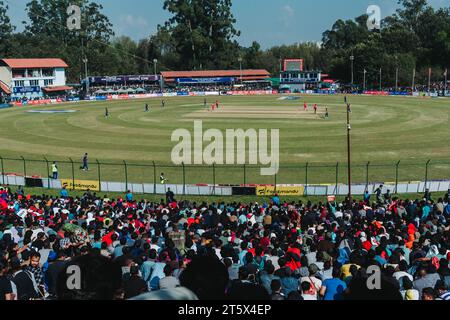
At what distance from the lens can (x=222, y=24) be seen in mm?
173750

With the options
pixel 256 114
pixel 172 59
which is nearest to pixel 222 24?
pixel 172 59

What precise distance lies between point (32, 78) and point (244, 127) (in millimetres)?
86465

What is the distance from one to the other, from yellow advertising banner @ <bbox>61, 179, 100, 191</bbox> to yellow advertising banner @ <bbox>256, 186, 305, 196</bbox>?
439 inches

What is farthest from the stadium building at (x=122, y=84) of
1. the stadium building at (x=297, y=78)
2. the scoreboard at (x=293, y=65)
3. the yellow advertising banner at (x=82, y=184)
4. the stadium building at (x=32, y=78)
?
the yellow advertising banner at (x=82, y=184)

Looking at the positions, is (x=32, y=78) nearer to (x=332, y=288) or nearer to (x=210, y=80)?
(x=210, y=80)

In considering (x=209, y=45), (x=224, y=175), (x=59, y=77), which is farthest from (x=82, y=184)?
(x=209, y=45)

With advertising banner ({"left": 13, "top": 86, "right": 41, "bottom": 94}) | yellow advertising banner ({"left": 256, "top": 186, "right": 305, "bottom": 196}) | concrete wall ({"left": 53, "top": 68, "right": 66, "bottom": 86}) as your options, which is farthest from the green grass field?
concrete wall ({"left": 53, "top": 68, "right": 66, "bottom": 86})

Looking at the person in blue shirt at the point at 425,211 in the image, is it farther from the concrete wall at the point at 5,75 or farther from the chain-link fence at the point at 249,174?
the concrete wall at the point at 5,75

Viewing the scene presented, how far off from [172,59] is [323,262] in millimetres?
169970

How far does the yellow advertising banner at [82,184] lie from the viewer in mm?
32750

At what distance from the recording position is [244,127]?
5916 centimetres

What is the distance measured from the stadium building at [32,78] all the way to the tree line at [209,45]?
58.9 ft

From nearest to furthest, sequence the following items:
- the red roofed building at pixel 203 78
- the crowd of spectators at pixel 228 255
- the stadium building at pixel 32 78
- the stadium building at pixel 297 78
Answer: the crowd of spectators at pixel 228 255, the stadium building at pixel 32 78, the stadium building at pixel 297 78, the red roofed building at pixel 203 78
